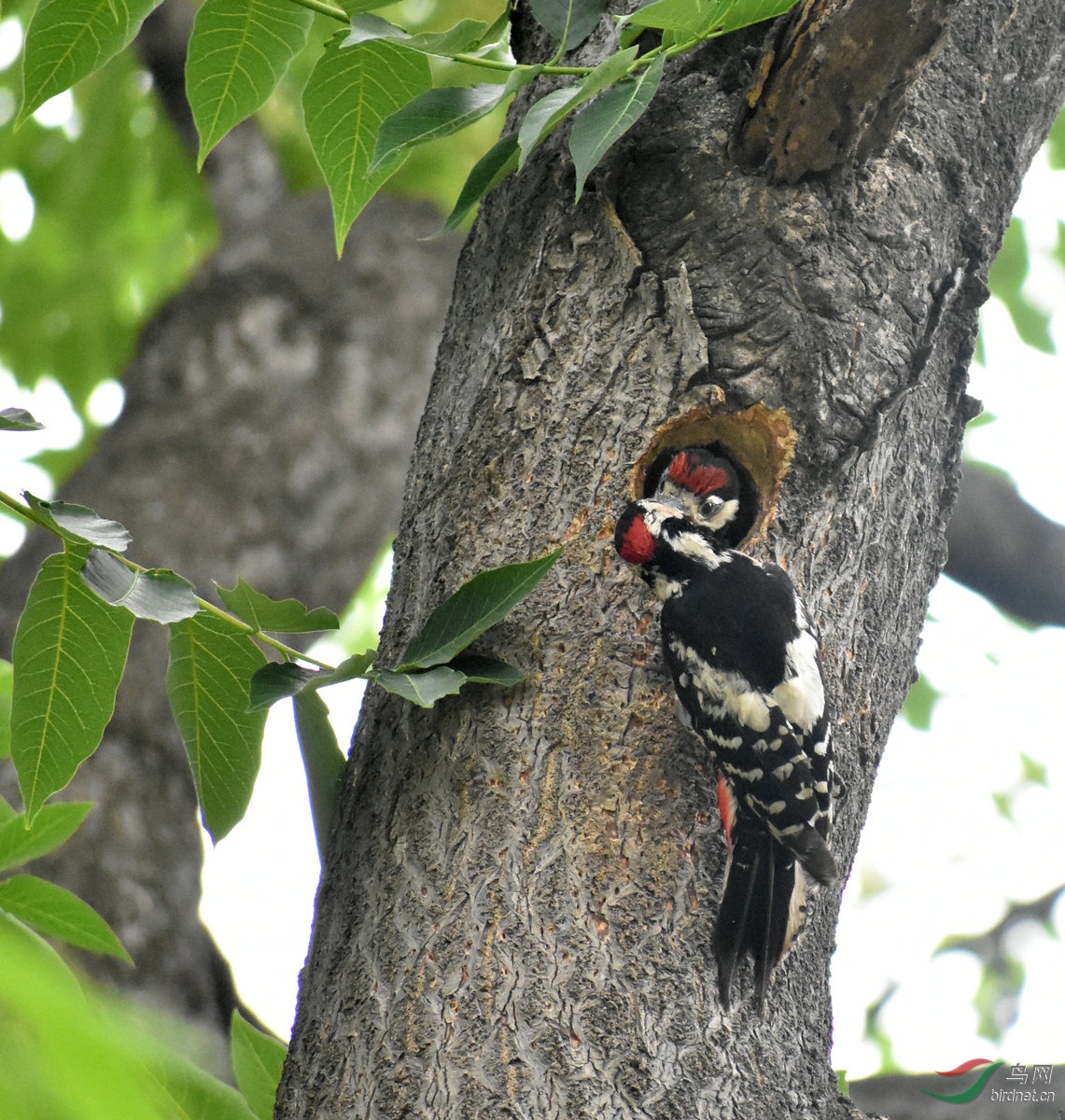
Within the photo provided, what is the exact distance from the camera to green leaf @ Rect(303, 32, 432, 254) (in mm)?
1379

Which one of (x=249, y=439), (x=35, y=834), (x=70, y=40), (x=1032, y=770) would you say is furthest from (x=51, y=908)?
(x=1032, y=770)

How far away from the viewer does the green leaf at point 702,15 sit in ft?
3.98

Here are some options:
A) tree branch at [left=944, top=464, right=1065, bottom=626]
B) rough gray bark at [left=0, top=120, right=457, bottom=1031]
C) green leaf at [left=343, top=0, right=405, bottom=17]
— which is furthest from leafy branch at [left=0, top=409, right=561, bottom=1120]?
tree branch at [left=944, top=464, right=1065, bottom=626]

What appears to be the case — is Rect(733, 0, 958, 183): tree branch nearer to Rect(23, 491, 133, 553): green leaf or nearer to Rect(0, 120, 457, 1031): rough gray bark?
Rect(23, 491, 133, 553): green leaf

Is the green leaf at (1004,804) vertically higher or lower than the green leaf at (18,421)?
higher

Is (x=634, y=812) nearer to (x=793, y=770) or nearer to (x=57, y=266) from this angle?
(x=793, y=770)

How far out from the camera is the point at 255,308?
3.45 metres

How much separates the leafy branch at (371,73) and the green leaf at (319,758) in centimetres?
58

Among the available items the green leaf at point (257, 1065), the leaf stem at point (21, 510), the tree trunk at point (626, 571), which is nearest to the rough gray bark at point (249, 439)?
the green leaf at point (257, 1065)

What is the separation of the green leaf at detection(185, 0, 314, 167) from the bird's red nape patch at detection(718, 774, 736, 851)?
94cm

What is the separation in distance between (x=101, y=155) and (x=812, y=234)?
2.60 meters

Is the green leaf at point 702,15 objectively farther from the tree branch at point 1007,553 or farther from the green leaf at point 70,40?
the tree branch at point 1007,553

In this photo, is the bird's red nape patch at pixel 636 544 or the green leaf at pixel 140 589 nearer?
the green leaf at pixel 140 589
